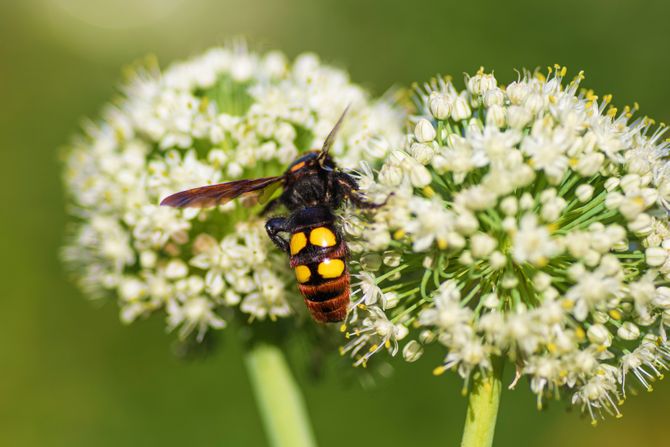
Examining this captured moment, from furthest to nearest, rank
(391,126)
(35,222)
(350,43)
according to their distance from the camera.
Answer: (350,43) < (35,222) < (391,126)

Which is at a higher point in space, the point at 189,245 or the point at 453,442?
the point at 189,245

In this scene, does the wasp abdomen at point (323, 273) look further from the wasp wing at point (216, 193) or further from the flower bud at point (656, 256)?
the flower bud at point (656, 256)

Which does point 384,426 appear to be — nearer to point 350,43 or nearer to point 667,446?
point 667,446

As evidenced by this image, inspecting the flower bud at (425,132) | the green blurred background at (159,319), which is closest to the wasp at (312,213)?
the flower bud at (425,132)

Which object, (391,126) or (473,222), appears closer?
(473,222)

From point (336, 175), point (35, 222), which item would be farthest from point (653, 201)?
point (35, 222)
